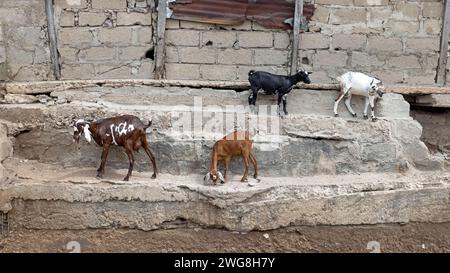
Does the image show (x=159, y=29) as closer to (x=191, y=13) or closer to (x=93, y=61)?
(x=191, y=13)

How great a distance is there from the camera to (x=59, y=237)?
5.45 meters

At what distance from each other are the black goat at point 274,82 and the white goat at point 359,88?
45cm

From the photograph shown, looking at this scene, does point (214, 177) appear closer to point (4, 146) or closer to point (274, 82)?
point (274, 82)

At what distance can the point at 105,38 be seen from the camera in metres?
6.42

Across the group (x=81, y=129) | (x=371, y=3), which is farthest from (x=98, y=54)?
(x=371, y=3)

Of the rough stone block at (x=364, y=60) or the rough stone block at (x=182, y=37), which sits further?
the rough stone block at (x=364, y=60)

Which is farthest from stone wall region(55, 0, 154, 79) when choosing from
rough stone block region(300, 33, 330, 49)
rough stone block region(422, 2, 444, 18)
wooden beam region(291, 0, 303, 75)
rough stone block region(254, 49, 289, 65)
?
rough stone block region(422, 2, 444, 18)

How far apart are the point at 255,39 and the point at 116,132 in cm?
227

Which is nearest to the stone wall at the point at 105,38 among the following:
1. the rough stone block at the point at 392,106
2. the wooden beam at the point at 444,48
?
the rough stone block at the point at 392,106

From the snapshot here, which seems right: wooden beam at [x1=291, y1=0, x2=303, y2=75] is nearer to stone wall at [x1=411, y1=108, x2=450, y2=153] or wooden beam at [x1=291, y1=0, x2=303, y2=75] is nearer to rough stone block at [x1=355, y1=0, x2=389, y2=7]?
rough stone block at [x1=355, y1=0, x2=389, y2=7]

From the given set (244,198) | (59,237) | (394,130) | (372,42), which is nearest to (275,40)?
(372,42)

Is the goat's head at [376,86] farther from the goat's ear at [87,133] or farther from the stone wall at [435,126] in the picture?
the goat's ear at [87,133]

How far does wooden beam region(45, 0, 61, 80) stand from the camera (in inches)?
246

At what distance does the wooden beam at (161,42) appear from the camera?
634 centimetres
